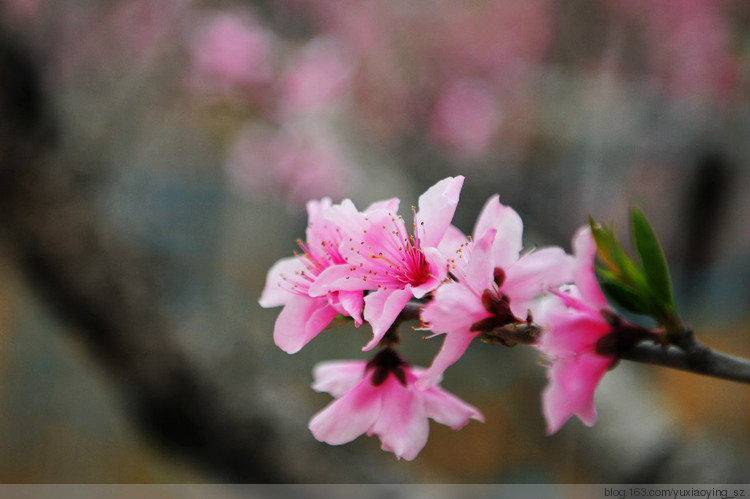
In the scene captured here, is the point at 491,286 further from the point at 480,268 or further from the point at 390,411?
the point at 390,411

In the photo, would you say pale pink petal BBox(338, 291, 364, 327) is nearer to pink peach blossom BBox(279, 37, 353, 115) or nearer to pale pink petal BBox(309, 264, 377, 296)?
pale pink petal BBox(309, 264, 377, 296)

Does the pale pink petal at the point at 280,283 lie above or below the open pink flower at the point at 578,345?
above

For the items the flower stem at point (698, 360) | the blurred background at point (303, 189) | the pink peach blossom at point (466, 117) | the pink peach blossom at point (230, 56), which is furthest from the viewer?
the pink peach blossom at point (466, 117)

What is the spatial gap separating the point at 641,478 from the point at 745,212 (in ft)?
5.11

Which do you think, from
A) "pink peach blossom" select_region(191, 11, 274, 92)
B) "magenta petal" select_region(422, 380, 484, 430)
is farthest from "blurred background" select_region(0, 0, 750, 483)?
"magenta petal" select_region(422, 380, 484, 430)

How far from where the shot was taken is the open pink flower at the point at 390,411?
37 cm

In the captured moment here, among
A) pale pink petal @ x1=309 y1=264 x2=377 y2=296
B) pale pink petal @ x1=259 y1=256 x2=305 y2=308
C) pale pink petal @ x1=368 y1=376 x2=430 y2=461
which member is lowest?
pale pink petal @ x1=368 y1=376 x2=430 y2=461

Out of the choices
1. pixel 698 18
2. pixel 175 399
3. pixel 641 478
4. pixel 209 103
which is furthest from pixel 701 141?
pixel 209 103

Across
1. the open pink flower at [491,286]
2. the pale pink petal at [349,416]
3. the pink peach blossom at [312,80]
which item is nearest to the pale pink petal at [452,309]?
the open pink flower at [491,286]

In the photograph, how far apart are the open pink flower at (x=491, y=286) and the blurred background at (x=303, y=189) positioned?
0.95 metres

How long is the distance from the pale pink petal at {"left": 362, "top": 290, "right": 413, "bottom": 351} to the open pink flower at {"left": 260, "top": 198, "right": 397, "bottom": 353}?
0.04ft

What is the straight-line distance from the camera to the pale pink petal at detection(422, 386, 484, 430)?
369 mm

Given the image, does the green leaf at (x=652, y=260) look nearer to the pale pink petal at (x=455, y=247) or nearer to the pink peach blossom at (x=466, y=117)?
the pale pink petal at (x=455, y=247)

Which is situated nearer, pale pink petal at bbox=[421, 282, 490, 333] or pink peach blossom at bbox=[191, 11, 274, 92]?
pale pink petal at bbox=[421, 282, 490, 333]
